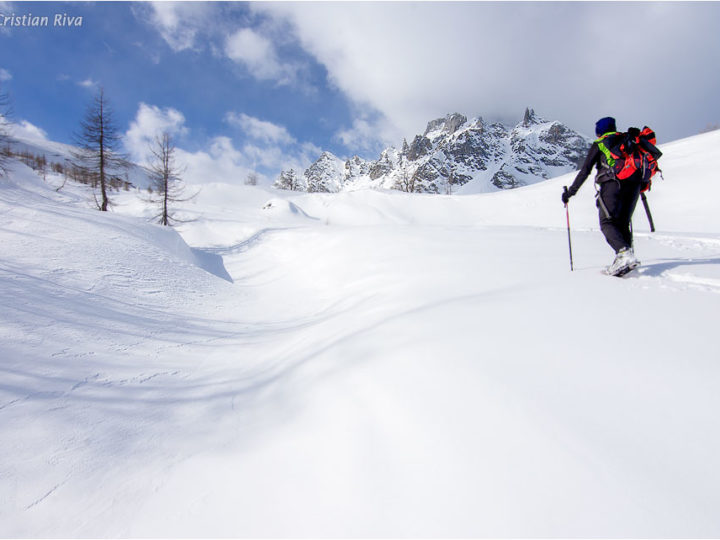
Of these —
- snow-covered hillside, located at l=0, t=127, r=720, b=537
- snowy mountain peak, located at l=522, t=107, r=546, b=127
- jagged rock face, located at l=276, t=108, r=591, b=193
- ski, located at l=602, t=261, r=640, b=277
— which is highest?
snowy mountain peak, located at l=522, t=107, r=546, b=127

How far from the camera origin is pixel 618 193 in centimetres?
327

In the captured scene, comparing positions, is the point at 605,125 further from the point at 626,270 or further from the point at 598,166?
the point at 626,270

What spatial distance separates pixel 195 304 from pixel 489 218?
1526cm

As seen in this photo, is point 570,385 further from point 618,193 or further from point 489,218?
point 489,218

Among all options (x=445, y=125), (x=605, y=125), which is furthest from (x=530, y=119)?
(x=605, y=125)

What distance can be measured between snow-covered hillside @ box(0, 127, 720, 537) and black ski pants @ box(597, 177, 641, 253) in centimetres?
49

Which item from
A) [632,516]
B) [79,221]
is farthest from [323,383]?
[79,221]

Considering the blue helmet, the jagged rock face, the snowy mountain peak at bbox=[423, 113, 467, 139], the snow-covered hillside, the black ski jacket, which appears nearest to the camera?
the snow-covered hillside

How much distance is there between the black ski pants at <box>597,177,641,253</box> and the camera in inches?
127

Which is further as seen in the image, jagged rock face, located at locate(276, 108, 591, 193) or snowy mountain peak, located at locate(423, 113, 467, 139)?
snowy mountain peak, located at locate(423, 113, 467, 139)

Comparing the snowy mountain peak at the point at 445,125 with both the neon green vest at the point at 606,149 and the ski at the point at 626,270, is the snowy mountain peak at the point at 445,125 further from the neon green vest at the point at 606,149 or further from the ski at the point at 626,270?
the ski at the point at 626,270

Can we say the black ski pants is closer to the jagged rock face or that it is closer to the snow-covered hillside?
the snow-covered hillside

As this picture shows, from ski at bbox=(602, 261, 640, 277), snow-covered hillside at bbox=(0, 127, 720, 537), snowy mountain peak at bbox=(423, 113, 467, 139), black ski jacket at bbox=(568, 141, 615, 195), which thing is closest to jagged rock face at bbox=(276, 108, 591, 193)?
snowy mountain peak at bbox=(423, 113, 467, 139)

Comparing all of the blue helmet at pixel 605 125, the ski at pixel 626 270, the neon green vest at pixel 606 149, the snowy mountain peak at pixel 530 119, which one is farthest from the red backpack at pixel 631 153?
the snowy mountain peak at pixel 530 119
